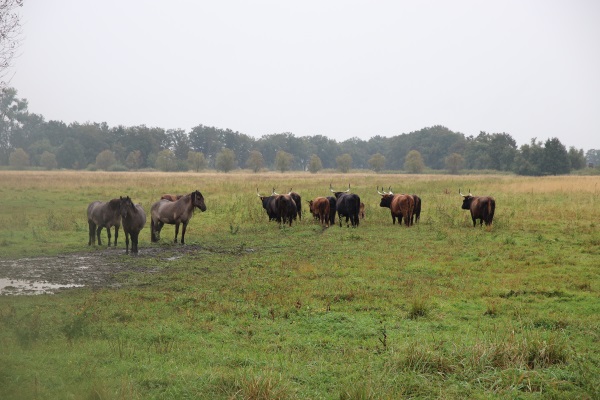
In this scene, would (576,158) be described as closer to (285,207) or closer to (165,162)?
(165,162)

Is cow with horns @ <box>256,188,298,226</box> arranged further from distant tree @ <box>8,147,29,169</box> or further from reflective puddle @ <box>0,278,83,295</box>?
distant tree @ <box>8,147,29,169</box>

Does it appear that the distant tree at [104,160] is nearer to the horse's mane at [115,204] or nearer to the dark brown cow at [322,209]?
the dark brown cow at [322,209]

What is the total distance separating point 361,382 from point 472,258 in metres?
8.69

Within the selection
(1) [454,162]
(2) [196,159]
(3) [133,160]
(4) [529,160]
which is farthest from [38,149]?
(4) [529,160]

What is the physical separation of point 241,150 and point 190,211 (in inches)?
4388

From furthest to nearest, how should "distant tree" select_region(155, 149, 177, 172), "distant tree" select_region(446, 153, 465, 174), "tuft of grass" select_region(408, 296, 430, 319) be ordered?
"distant tree" select_region(446, 153, 465, 174) → "distant tree" select_region(155, 149, 177, 172) → "tuft of grass" select_region(408, 296, 430, 319)

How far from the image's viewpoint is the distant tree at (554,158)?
2837 inches

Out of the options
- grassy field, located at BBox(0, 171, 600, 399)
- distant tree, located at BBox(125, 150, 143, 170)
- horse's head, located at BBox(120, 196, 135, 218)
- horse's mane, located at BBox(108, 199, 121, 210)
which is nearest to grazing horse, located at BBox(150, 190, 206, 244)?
grassy field, located at BBox(0, 171, 600, 399)

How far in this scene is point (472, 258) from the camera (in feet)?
41.6

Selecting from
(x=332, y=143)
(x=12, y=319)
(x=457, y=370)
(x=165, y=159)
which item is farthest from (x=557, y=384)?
(x=332, y=143)

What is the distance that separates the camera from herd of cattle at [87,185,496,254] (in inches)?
554

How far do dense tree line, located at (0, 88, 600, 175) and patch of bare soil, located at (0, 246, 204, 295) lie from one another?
54529 millimetres

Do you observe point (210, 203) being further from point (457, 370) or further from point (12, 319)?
point (457, 370)

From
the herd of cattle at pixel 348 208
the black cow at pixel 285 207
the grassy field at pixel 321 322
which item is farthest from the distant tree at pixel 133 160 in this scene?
the grassy field at pixel 321 322
